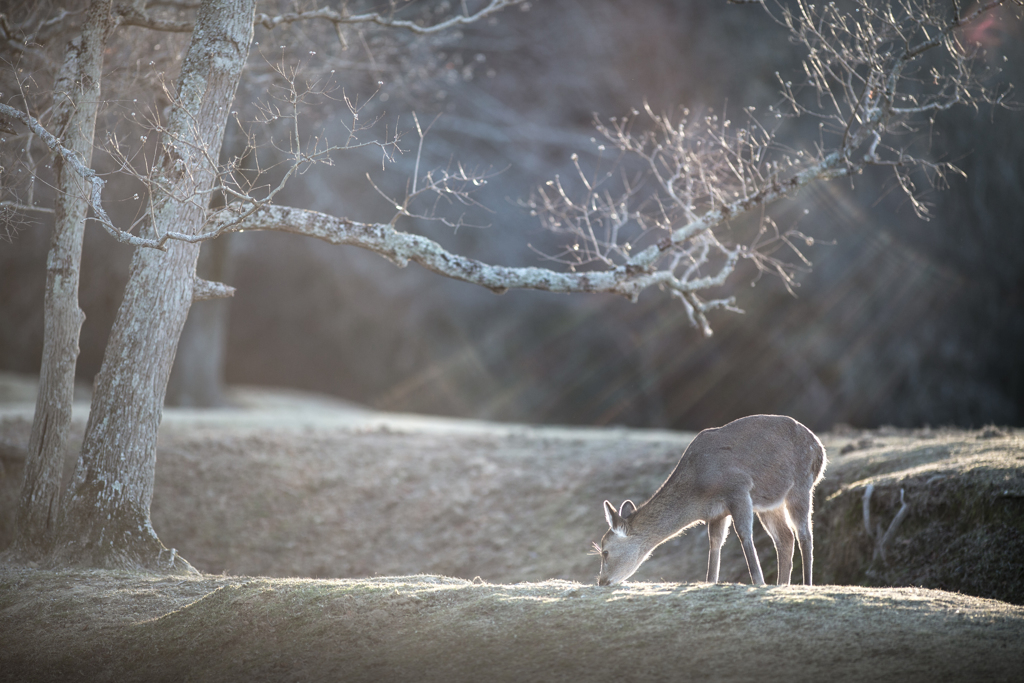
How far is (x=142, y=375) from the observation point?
7.88 metres

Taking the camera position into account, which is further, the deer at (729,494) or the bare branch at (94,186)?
the bare branch at (94,186)

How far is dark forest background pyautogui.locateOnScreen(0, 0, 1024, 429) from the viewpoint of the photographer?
2314 centimetres

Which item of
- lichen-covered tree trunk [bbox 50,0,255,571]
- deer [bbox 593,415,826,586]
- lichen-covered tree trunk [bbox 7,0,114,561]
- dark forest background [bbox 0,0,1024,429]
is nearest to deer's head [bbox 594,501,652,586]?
deer [bbox 593,415,826,586]

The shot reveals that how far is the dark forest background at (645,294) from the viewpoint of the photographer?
911 inches

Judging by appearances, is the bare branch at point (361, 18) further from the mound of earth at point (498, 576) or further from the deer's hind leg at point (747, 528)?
the deer's hind leg at point (747, 528)

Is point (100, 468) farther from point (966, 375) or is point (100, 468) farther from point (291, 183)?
point (966, 375)

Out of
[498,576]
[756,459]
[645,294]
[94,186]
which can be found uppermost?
[645,294]


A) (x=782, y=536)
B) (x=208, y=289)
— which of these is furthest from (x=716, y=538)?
(x=208, y=289)

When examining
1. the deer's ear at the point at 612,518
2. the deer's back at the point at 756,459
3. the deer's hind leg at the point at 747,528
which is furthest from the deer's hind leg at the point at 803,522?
the deer's ear at the point at 612,518

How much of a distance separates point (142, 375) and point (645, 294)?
18.8m

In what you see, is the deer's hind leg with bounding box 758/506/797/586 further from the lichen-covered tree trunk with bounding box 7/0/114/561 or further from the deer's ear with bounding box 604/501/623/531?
the lichen-covered tree trunk with bounding box 7/0/114/561

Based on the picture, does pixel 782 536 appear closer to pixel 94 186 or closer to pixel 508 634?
pixel 508 634

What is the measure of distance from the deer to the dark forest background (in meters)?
16.3

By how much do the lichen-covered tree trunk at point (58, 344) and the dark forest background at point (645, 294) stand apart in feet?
42.3
